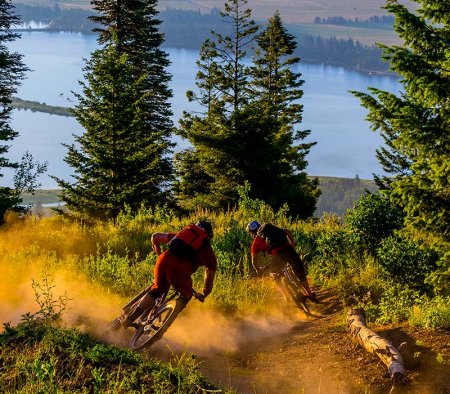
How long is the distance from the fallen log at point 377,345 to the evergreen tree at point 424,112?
72.7 inches

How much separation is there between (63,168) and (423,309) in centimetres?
17997

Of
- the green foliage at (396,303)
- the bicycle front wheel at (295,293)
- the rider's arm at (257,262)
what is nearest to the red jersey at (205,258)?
the rider's arm at (257,262)

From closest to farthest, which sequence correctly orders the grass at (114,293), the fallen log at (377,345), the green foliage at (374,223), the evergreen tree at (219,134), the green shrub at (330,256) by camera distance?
the grass at (114,293) < the fallen log at (377,345) < the green shrub at (330,256) < the green foliage at (374,223) < the evergreen tree at (219,134)

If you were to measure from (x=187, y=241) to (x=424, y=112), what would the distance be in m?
4.33

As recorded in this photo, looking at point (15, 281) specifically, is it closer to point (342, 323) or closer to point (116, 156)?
point (342, 323)

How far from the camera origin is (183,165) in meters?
42.9

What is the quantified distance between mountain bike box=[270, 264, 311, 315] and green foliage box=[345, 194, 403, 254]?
244 centimetres

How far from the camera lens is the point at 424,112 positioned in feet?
30.5

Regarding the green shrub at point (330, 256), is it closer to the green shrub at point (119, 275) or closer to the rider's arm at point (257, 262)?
the rider's arm at point (257, 262)

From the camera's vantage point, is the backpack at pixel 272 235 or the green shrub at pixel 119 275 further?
the green shrub at pixel 119 275

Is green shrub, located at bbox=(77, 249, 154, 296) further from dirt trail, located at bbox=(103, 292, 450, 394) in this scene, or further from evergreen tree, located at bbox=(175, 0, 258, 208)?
evergreen tree, located at bbox=(175, 0, 258, 208)

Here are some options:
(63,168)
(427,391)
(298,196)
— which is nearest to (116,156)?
(298,196)

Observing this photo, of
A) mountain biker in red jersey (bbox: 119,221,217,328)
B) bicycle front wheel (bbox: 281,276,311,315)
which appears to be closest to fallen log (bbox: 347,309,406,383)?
bicycle front wheel (bbox: 281,276,311,315)

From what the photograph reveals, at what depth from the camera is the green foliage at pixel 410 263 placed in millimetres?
10891
